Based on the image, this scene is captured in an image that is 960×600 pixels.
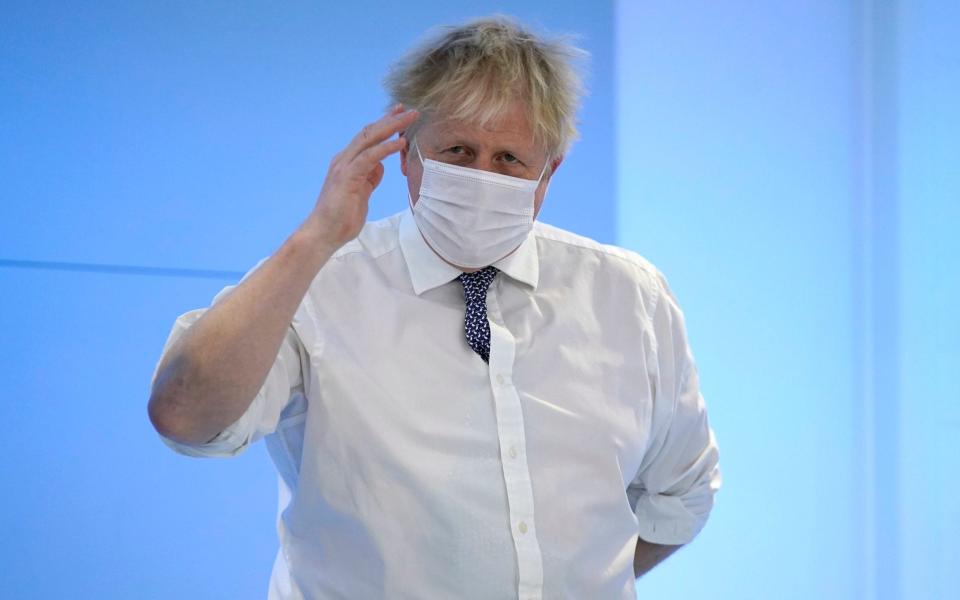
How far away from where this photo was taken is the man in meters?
1.50

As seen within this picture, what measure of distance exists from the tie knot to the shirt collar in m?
0.02

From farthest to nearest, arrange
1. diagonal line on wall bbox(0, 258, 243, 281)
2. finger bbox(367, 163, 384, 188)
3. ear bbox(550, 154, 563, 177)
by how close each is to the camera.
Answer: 1. diagonal line on wall bbox(0, 258, 243, 281)
2. ear bbox(550, 154, 563, 177)
3. finger bbox(367, 163, 384, 188)

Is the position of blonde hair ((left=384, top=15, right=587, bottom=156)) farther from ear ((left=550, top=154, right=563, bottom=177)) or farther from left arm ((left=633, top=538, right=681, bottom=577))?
left arm ((left=633, top=538, right=681, bottom=577))

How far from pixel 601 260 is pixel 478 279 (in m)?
0.23

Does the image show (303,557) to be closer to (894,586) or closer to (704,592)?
(704,592)

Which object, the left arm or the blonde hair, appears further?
the left arm

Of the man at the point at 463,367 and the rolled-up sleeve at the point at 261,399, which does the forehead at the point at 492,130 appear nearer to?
the man at the point at 463,367

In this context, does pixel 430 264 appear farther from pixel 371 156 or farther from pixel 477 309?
pixel 371 156

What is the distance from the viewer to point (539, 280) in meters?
1.75

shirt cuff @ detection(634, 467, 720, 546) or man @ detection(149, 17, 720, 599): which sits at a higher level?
man @ detection(149, 17, 720, 599)

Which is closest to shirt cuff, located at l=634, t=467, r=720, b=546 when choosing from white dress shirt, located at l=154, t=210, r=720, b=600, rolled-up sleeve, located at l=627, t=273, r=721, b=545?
rolled-up sleeve, located at l=627, t=273, r=721, b=545

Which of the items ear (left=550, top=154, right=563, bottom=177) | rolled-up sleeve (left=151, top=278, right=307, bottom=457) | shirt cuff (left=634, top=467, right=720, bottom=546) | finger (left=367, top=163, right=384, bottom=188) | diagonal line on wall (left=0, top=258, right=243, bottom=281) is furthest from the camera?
diagonal line on wall (left=0, top=258, right=243, bottom=281)

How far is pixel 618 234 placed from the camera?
295 cm

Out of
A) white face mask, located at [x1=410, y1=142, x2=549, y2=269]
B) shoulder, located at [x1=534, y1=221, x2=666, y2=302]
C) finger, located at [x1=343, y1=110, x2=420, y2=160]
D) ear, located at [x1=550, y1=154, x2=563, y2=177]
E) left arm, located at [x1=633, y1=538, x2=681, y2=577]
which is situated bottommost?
left arm, located at [x1=633, y1=538, x2=681, y2=577]
